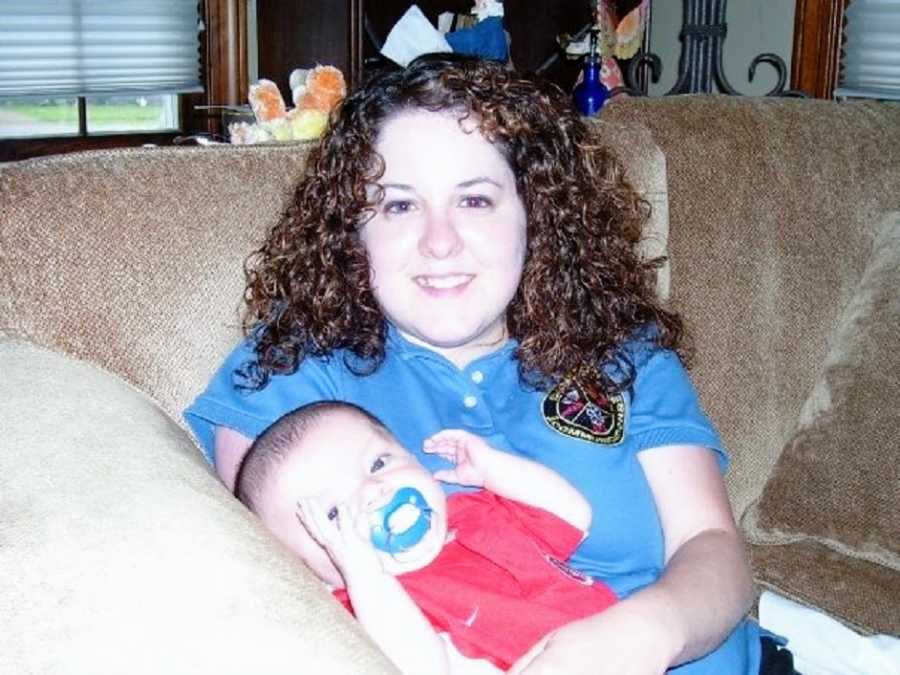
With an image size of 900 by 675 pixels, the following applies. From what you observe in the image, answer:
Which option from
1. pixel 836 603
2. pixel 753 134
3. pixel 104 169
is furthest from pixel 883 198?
pixel 104 169

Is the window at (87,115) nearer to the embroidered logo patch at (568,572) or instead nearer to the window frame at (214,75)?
the window frame at (214,75)

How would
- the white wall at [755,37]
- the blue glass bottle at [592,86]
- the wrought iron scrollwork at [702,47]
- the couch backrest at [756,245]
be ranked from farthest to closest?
the white wall at [755,37] < the blue glass bottle at [592,86] < the wrought iron scrollwork at [702,47] < the couch backrest at [756,245]

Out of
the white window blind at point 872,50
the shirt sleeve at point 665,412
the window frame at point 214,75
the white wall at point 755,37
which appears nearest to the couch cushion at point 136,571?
the shirt sleeve at point 665,412

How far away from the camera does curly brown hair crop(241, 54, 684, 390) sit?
4.07 feet

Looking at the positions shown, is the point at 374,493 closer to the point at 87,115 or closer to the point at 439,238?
the point at 439,238

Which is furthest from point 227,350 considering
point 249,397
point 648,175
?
point 648,175

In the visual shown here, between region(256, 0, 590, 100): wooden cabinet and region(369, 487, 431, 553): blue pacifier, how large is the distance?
6.26 ft

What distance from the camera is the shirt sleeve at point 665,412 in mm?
1266

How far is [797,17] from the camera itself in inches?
136

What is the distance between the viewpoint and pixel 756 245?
1.76 meters

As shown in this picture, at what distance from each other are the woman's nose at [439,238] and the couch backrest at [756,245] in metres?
0.62

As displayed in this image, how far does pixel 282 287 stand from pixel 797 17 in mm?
2741

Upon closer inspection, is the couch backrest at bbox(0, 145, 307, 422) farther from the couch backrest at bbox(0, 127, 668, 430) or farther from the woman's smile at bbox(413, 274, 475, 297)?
the woman's smile at bbox(413, 274, 475, 297)

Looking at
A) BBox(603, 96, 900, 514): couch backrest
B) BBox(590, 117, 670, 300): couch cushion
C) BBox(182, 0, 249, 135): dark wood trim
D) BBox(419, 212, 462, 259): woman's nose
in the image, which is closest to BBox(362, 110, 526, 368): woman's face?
BBox(419, 212, 462, 259): woman's nose
